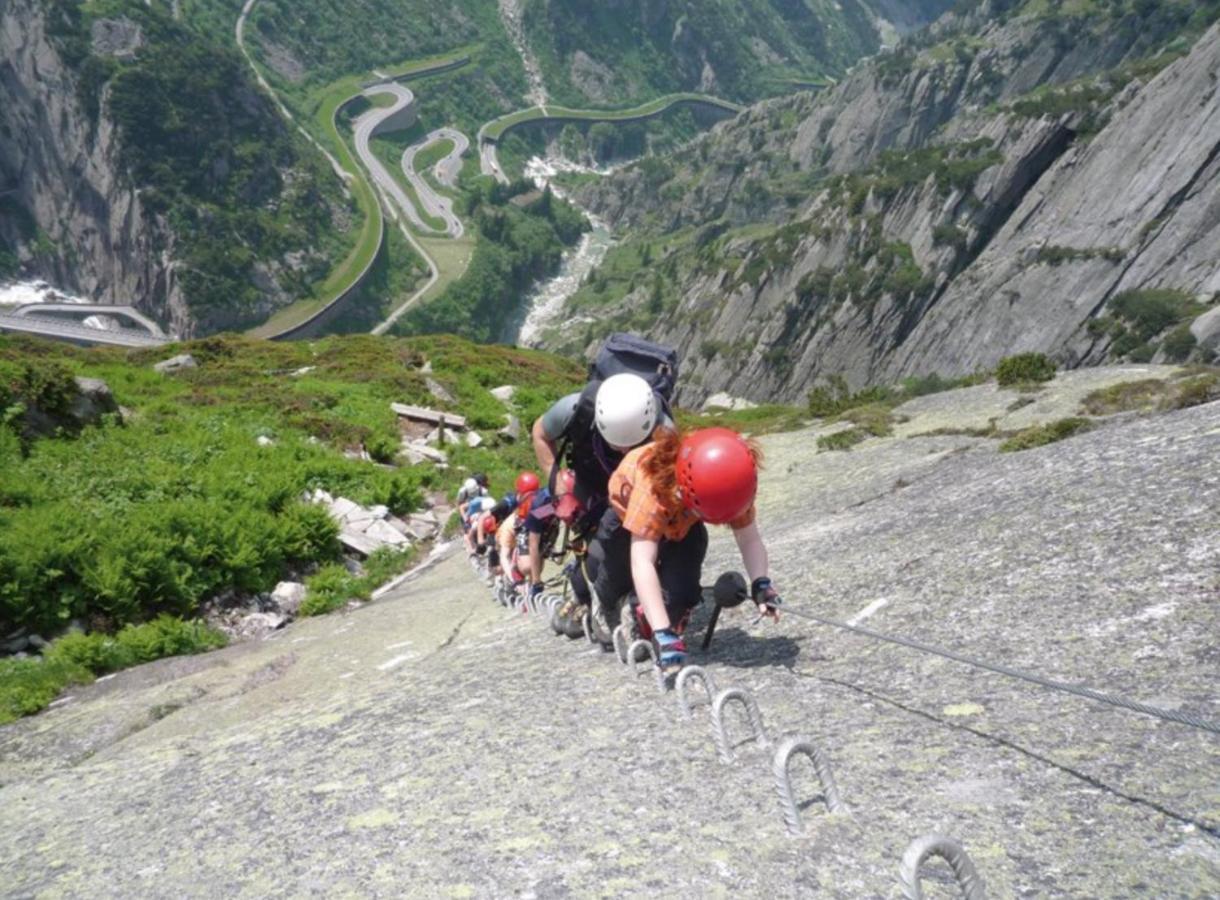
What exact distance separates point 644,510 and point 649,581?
1.65 ft

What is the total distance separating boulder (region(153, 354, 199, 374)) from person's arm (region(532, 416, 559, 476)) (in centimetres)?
3365

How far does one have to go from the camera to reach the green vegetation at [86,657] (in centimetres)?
1008

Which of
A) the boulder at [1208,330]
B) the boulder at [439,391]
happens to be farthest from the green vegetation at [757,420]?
the boulder at [1208,330]

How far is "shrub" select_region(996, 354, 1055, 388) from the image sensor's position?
68.9 ft

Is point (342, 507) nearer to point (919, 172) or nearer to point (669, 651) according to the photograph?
point (669, 651)

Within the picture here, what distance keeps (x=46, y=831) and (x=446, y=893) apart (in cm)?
370

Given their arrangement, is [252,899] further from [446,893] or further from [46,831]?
[46,831]

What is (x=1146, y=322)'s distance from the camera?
83.5m

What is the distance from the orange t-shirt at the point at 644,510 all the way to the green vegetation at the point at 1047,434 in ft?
28.7

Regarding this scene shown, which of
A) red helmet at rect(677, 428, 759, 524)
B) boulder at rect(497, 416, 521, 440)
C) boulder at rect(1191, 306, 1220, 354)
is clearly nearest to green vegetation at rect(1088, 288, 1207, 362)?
boulder at rect(1191, 306, 1220, 354)

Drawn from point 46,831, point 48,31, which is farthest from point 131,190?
point 46,831

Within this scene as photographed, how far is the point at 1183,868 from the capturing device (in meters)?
3.25

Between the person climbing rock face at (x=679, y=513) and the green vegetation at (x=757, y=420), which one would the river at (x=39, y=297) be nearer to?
the green vegetation at (x=757, y=420)

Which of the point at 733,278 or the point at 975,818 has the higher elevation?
the point at 733,278
